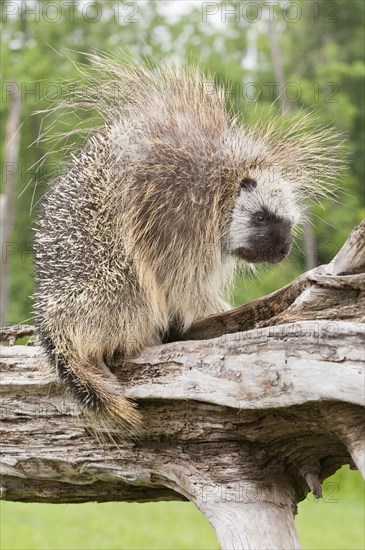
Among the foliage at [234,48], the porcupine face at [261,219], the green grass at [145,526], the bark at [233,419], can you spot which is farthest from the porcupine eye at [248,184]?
the foliage at [234,48]

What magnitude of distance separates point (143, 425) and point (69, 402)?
0.38 metres

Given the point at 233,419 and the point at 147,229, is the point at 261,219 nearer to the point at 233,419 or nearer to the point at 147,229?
the point at 147,229

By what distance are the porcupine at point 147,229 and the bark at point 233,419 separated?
0.15 metres

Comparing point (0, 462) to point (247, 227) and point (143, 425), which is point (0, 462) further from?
point (247, 227)

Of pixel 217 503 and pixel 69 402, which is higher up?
pixel 69 402

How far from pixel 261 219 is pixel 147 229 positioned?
1.61 feet

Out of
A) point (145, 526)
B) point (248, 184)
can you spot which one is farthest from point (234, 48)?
point (248, 184)

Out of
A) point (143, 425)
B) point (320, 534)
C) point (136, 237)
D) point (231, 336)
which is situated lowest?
point (320, 534)

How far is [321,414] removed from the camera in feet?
8.89

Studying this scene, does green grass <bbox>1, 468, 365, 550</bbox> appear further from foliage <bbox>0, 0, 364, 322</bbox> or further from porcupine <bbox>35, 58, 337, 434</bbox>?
foliage <bbox>0, 0, 364, 322</bbox>

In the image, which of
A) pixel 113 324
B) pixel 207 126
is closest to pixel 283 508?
pixel 113 324

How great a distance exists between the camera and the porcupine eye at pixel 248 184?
3.34 meters

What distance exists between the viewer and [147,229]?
3.21 m

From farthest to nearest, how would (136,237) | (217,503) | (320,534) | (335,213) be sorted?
(335,213) → (320,534) → (136,237) → (217,503)
